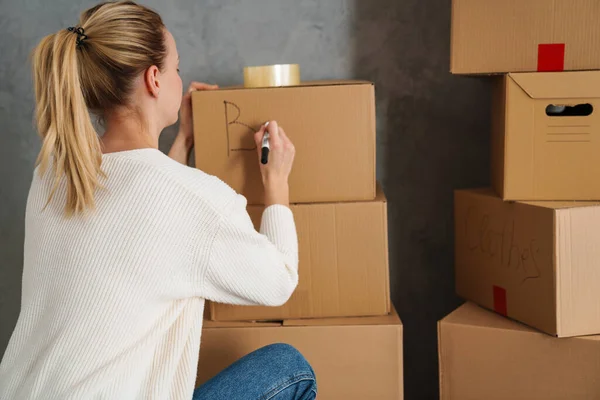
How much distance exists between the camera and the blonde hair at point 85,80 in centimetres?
98

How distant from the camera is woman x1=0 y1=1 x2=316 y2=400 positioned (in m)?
0.96

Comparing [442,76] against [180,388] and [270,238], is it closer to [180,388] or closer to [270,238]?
[270,238]

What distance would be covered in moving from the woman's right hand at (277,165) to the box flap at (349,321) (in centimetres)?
28

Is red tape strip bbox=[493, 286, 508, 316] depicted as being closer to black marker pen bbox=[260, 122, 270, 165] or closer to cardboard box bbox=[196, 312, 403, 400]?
cardboard box bbox=[196, 312, 403, 400]

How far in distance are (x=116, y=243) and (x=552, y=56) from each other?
2.92 feet

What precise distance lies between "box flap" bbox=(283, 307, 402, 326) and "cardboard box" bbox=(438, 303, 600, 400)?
0.42 ft

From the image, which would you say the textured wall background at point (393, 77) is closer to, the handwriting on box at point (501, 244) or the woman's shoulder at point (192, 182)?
the handwriting on box at point (501, 244)

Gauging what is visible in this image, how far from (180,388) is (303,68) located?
0.96 meters

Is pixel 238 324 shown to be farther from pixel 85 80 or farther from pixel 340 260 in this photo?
pixel 85 80

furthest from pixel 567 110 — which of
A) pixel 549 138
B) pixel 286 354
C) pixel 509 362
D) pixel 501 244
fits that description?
pixel 286 354

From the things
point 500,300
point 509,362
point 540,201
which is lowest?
point 509,362

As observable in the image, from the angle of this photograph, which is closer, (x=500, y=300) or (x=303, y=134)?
(x=303, y=134)

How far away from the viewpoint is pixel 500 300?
1.43 metres

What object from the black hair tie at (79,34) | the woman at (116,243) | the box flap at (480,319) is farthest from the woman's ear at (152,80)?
the box flap at (480,319)
